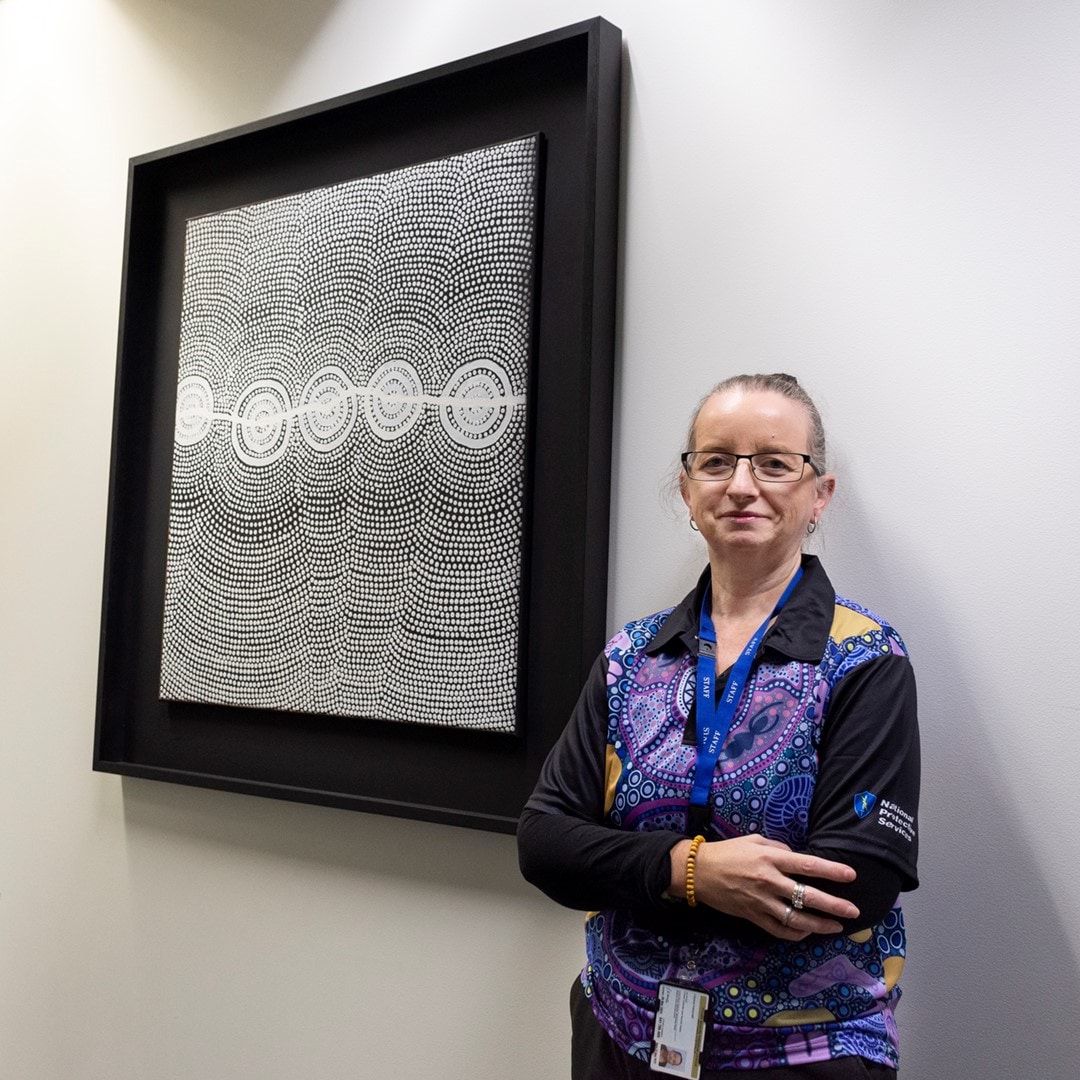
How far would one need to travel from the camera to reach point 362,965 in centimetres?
198

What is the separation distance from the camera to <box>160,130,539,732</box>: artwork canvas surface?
184 centimetres

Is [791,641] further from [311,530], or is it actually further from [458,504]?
[311,530]

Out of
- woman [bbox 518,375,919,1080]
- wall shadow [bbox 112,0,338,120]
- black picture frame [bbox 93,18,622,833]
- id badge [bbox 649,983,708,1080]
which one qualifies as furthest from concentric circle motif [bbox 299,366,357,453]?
id badge [bbox 649,983,708,1080]

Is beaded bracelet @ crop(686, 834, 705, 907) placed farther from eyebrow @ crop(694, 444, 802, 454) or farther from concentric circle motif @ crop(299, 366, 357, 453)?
concentric circle motif @ crop(299, 366, 357, 453)

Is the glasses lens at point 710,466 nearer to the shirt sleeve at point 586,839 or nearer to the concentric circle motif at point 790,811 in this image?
the shirt sleeve at point 586,839

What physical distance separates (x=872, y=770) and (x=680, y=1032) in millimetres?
366

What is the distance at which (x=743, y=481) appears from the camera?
53.6 inches

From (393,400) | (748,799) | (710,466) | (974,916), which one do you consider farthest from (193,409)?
(974,916)

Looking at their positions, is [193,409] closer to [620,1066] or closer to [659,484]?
[659,484]

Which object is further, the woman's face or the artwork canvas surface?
the artwork canvas surface

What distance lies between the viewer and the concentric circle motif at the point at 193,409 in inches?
88.4

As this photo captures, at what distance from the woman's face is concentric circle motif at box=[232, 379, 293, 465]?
1005mm

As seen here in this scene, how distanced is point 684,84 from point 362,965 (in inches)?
63.3

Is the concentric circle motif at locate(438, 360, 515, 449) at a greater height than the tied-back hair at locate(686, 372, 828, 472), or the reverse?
the concentric circle motif at locate(438, 360, 515, 449)
